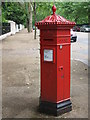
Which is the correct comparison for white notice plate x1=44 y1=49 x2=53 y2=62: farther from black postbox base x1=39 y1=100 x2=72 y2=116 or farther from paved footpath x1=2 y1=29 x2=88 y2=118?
paved footpath x1=2 y1=29 x2=88 y2=118

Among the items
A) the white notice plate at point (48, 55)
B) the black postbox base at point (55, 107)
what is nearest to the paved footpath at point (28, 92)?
the black postbox base at point (55, 107)

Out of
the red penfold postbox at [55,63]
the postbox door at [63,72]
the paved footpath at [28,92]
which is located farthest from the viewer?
the paved footpath at [28,92]

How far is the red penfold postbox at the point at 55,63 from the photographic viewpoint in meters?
3.94

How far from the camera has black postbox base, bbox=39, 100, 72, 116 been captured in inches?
160

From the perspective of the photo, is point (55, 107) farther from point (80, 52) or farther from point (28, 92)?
point (80, 52)

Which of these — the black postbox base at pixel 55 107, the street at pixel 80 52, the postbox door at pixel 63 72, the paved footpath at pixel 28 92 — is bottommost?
the street at pixel 80 52

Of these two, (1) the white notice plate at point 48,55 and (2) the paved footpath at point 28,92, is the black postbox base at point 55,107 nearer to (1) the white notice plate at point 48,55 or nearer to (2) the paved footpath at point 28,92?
(2) the paved footpath at point 28,92

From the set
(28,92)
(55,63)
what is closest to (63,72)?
(55,63)

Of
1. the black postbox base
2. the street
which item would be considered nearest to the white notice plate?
the black postbox base

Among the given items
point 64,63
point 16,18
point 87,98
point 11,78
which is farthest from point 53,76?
point 16,18

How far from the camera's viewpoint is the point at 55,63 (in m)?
4.02

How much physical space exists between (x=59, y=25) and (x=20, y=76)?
3559 millimetres

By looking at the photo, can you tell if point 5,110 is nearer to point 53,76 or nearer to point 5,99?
point 5,99

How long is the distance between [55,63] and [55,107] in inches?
32.6
